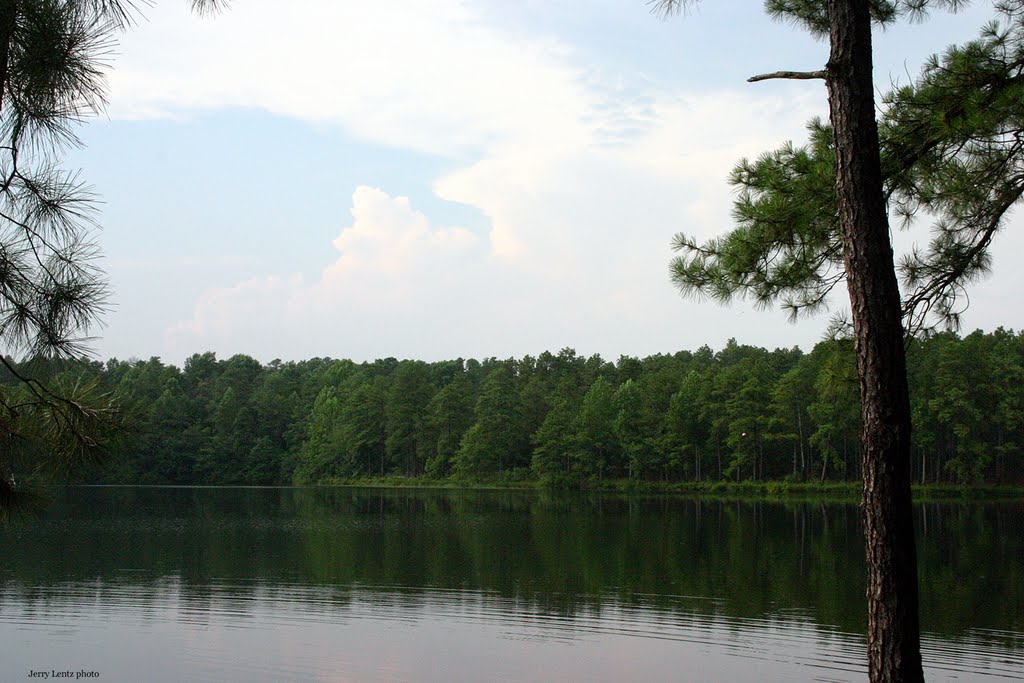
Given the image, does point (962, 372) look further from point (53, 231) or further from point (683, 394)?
point (53, 231)

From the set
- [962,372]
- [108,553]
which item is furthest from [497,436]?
[108,553]

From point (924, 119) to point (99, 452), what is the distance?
6569mm

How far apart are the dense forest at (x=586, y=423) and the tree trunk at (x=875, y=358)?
42.8 meters

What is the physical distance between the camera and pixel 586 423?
69750 millimetres

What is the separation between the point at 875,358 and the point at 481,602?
13799 mm

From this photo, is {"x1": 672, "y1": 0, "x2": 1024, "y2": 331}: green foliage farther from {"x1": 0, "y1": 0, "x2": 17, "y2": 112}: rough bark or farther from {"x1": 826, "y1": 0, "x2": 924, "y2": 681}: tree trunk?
{"x1": 0, "y1": 0, "x2": 17, "y2": 112}: rough bark

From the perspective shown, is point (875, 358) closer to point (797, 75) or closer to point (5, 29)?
point (797, 75)

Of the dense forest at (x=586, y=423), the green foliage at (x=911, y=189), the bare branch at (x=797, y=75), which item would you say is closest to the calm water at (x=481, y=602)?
the green foliage at (x=911, y=189)

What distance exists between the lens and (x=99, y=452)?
4941 millimetres

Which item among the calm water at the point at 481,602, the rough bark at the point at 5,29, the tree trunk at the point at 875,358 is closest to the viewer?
the rough bark at the point at 5,29

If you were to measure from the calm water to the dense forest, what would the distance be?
21.9m

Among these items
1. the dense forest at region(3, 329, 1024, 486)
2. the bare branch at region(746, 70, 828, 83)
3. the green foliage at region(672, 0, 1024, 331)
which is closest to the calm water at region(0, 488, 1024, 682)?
the green foliage at region(672, 0, 1024, 331)

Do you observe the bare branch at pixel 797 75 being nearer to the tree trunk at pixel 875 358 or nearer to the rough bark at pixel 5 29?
the tree trunk at pixel 875 358

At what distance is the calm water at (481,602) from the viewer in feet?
43.4
